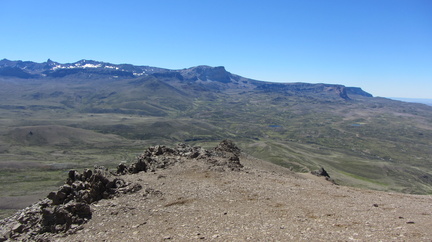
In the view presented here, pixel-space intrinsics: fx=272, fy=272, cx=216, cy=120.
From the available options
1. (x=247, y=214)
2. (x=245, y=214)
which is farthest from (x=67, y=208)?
(x=247, y=214)

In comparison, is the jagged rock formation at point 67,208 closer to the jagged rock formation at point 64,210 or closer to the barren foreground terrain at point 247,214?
the jagged rock formation at point 64,210

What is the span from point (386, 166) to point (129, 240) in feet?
531

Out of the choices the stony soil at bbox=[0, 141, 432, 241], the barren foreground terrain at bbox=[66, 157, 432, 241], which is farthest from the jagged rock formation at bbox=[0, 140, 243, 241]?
the barren foreground terrain at bbox=[66, 157, 432, 241]

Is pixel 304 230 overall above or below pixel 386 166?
above

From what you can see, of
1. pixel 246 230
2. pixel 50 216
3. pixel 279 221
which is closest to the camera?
pixel 246 230

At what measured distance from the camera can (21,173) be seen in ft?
380

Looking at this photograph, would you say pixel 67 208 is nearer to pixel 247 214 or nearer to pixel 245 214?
pixel 245 214

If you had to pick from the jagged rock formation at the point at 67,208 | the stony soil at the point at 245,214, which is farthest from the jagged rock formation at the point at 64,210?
the stony soil at the point at 245,214

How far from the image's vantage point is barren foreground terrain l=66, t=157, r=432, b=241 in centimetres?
1450

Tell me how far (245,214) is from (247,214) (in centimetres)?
14

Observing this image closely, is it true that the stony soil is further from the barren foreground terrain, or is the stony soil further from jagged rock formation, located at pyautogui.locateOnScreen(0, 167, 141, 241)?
jagged rock formation, located at pyautogui.locateOnScreen(0, 167, 141, 241)

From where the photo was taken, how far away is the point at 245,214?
1789 centimetres

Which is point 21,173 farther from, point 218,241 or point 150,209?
point 218,241

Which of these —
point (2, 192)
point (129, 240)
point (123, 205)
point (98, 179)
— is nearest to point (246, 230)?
point (129, 240)
